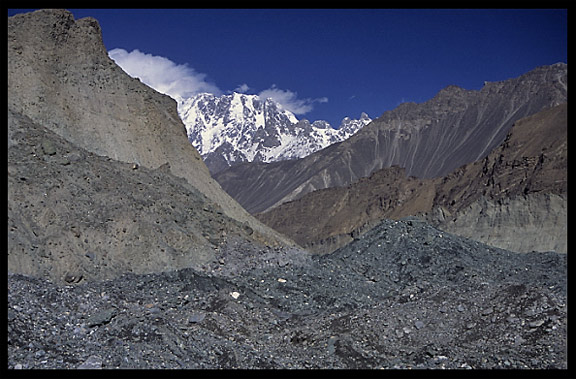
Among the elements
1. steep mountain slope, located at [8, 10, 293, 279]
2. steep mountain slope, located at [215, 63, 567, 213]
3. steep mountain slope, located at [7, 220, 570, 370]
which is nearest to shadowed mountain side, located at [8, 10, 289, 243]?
steep mountain slope, located at [8, 10, 293, 279]

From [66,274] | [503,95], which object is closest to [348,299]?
[66,274]

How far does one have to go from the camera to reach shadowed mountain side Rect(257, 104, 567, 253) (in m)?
30.3

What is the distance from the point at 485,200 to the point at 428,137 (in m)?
71.3

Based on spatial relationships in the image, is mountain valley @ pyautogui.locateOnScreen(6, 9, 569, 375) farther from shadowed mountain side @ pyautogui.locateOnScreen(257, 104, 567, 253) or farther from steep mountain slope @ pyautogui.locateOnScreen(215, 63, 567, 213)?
steep mountain slope @ pyautogui.locateOnScreen(215, 63, 567, 213)

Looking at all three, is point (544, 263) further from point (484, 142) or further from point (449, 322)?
point (484, 142)

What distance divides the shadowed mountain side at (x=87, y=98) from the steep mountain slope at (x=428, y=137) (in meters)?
64.3

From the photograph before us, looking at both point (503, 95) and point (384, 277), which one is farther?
point (503, 95)

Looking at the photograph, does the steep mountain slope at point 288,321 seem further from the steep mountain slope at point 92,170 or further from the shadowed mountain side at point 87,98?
the shadowed mountain side at point 87,98

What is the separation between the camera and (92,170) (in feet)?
61.2

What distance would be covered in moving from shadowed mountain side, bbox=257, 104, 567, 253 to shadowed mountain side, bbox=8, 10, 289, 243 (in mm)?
13056

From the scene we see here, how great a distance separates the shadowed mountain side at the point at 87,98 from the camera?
2291 cm

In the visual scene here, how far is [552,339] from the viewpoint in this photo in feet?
37.3

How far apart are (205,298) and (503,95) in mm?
97244
